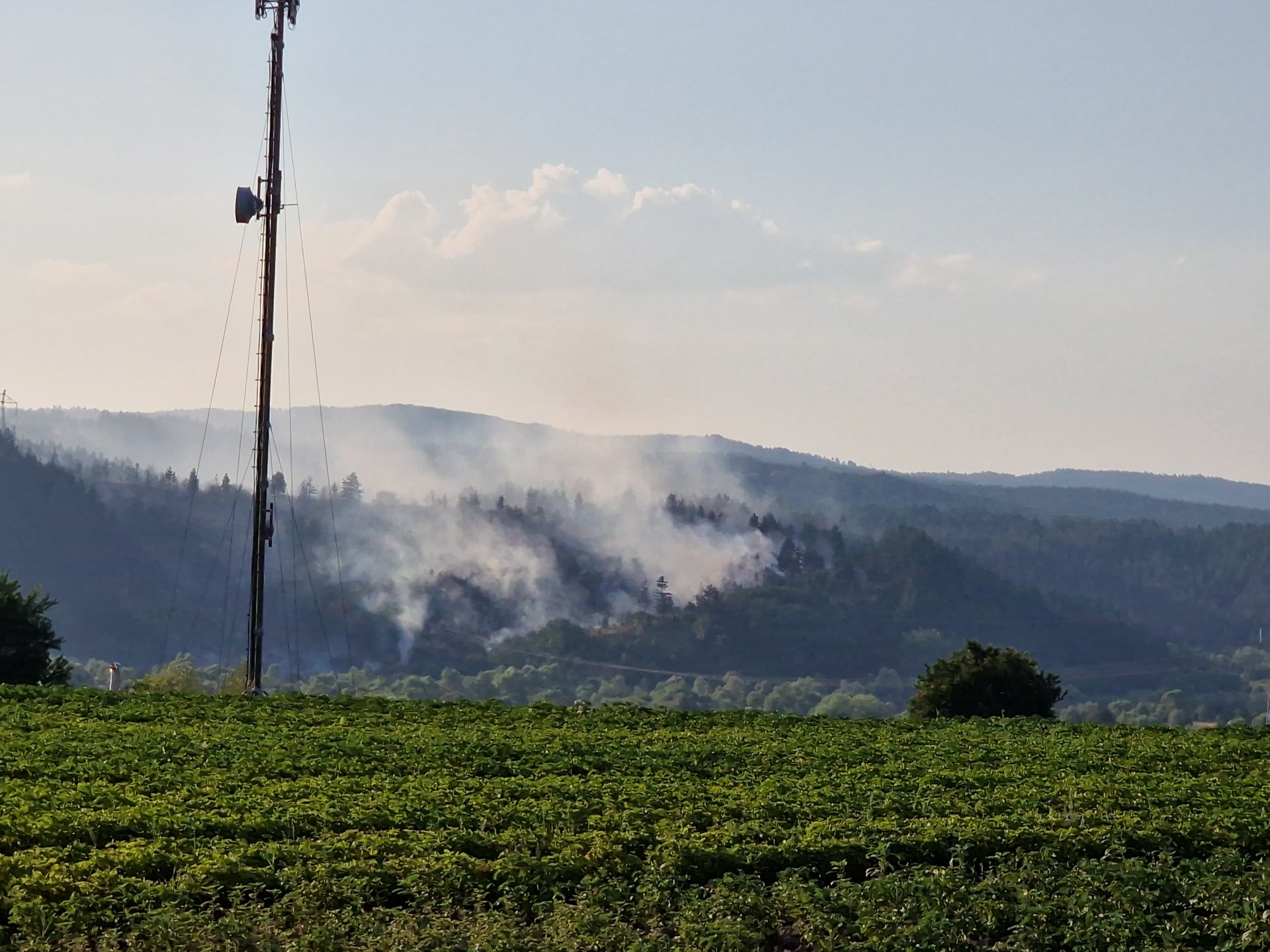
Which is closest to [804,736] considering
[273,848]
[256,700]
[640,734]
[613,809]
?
[640,734]

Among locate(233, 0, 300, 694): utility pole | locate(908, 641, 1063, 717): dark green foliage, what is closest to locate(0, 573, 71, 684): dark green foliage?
locate(233, 0, 300, 694): utility pole

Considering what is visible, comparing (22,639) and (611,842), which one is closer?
(611,842)

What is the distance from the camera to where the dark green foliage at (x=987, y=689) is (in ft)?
97.1

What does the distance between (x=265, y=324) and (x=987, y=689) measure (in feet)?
50.6

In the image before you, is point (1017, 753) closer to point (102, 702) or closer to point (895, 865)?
point (895, 865)

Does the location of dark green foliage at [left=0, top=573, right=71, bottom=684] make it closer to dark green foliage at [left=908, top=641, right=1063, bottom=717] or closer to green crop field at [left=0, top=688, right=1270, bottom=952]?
green crop field at [left=0, top=688, right=1270, bottom=952]

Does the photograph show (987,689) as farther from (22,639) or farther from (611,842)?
(22,639)

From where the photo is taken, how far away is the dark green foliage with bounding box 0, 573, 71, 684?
93.3 ft

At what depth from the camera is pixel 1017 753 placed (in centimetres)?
2023

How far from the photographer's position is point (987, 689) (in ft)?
97.6

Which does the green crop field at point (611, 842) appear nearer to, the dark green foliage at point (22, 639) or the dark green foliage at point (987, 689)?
the dark green foliage at point (22, 639)

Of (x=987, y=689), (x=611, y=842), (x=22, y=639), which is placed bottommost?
(x=987, y=689)

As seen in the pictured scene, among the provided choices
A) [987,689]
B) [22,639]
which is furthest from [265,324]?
[987,689]

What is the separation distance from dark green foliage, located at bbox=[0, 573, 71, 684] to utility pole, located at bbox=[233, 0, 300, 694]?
4.39 metres
